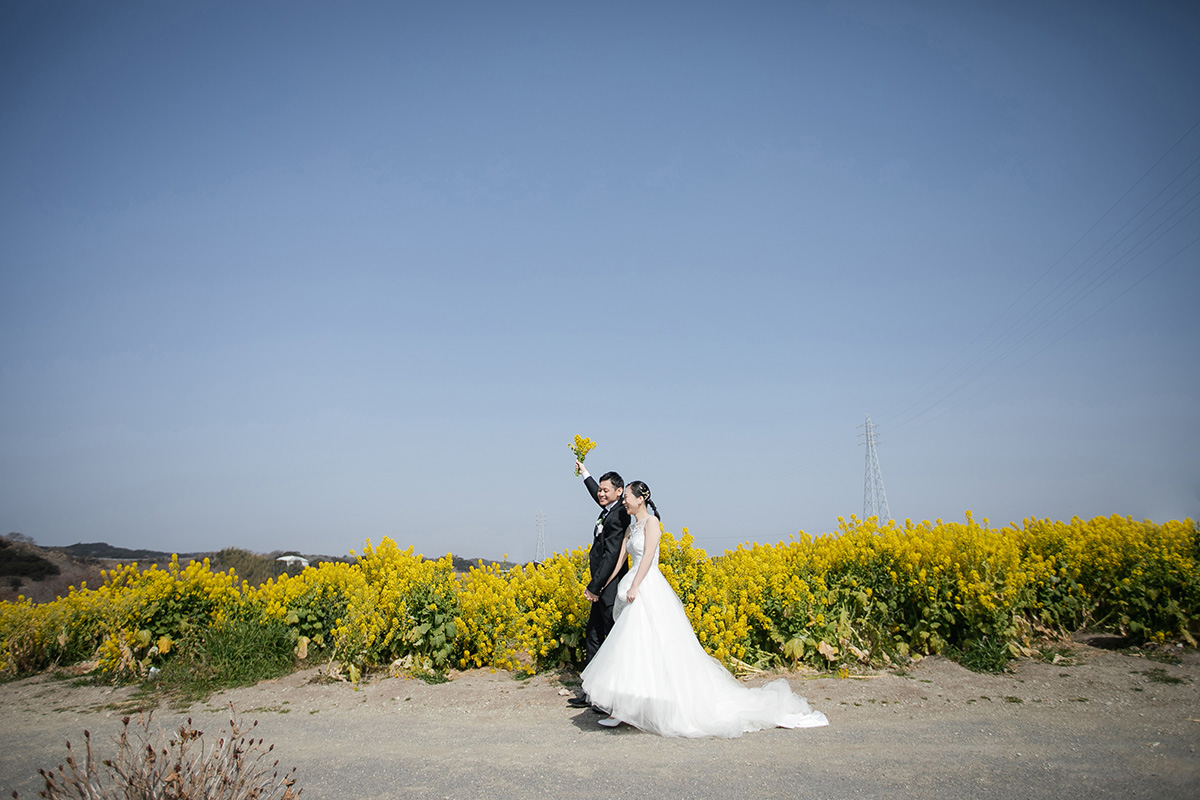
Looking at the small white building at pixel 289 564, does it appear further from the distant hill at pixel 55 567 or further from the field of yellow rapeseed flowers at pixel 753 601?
the field of yellow rapeseed flowers at pixel 753 601

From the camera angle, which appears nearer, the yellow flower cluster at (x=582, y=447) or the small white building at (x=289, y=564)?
the yellow flower cluster at (x=582, y=447)

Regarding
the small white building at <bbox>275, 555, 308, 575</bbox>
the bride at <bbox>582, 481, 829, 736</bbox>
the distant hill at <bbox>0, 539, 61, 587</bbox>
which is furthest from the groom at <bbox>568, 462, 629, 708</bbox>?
the distant hill at <bbox>0, 539, 61, 587</bbox>

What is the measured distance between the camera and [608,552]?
6102 mm

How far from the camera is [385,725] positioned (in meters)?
5.50

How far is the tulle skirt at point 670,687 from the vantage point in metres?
4.98

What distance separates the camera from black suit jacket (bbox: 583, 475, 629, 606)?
6039 mm

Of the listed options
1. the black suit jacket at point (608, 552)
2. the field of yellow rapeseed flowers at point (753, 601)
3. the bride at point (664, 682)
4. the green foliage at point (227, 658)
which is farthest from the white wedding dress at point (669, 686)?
the green foliage at point (227, 658)

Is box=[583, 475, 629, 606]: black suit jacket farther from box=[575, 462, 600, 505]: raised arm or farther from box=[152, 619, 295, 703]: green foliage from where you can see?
box=[152, 619, 295, 703]: green foliage

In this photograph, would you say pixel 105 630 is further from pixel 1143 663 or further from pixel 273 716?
pixel 1143 663

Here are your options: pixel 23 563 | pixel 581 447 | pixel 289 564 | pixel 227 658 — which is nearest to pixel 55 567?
pixel 23 563

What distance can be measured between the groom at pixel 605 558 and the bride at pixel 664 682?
14.4 inches

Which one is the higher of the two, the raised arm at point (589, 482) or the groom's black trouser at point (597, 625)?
the raised arm at point (589, 482)

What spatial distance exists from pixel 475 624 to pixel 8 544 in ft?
60.5

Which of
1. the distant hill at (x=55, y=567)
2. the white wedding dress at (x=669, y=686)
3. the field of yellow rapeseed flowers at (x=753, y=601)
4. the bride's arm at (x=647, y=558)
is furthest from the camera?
the distant hill at (x=55, y=567)
